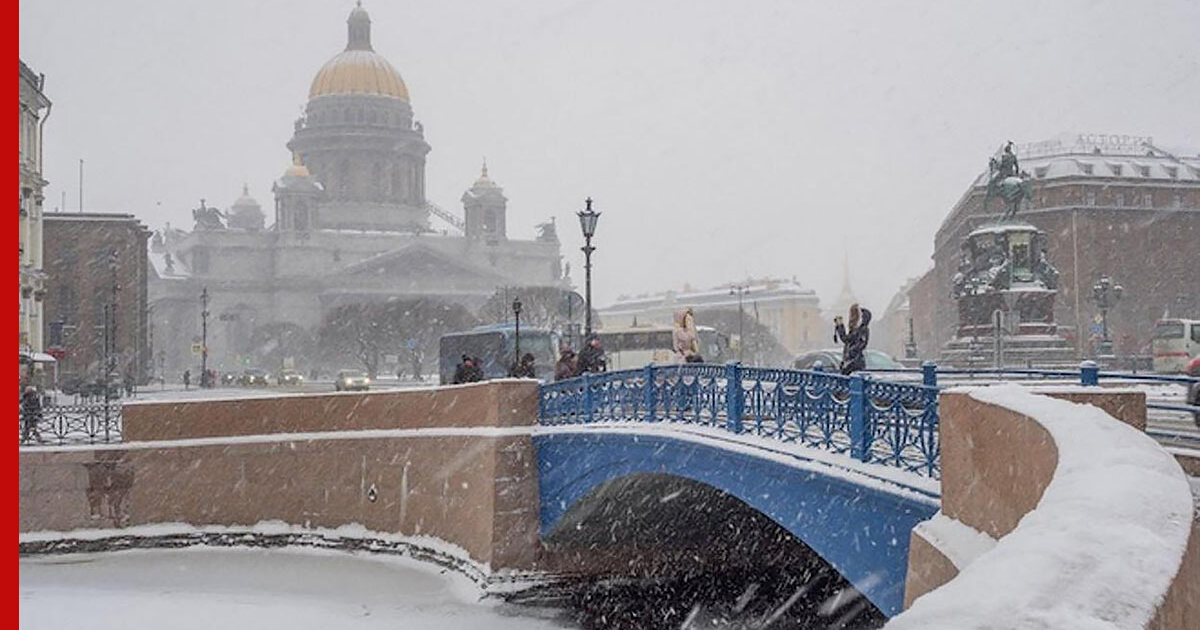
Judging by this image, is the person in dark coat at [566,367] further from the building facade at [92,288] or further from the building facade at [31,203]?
the building facade at [92,288]

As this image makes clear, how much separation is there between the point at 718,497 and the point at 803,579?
2.02 m

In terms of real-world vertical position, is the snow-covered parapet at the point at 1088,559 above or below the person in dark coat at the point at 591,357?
below

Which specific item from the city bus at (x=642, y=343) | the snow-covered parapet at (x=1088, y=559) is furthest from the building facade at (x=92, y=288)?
the snow-covered parapet at (x=1088, y=559)

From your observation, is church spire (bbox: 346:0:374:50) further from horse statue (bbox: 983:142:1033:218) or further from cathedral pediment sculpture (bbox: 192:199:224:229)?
horse statue (bbox: 983:142:1033:218)

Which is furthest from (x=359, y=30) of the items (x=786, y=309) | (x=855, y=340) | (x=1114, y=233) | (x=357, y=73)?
(x=855, y=340)

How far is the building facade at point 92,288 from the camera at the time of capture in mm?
59812

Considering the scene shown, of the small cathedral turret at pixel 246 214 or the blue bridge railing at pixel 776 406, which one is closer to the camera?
the blue bridge railing at pixel 776 406

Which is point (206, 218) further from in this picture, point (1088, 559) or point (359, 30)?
point (1088, 559)

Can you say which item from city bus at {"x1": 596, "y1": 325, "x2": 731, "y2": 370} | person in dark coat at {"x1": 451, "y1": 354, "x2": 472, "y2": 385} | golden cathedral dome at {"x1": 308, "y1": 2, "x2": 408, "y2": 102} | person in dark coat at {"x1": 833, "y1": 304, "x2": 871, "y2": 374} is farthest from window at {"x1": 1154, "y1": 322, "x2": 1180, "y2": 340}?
golden cathedral dome at {"x1": 308, "y1": 2, "x2": 408, "y2": 102}

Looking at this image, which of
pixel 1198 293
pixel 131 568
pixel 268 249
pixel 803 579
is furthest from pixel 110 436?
pixel 268 249

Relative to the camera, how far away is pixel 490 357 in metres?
35.8

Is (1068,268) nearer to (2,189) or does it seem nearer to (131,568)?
(131,568)

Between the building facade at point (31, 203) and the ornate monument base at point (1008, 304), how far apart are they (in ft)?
89.0

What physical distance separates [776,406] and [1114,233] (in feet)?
186
